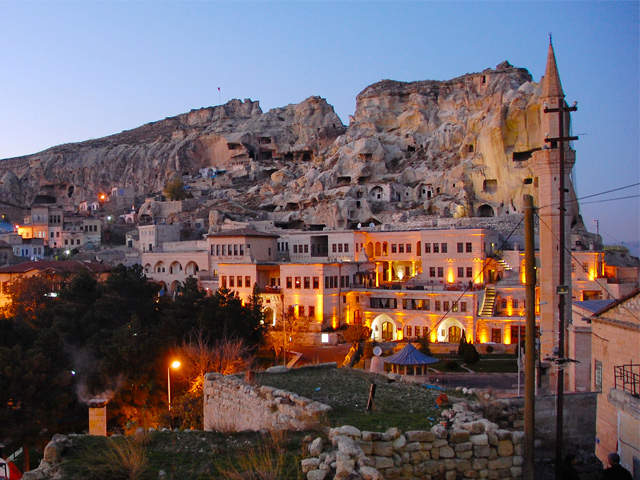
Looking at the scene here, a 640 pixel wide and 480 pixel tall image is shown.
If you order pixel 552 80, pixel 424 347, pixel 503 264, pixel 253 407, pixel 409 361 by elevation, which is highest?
pixel 552 80

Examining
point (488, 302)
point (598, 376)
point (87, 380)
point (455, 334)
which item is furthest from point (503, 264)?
point (87, 380)

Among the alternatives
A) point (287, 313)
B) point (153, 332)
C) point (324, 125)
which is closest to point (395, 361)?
point (153, 332)

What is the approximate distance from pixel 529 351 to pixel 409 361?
18.4 meters

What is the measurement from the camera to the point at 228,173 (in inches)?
3654

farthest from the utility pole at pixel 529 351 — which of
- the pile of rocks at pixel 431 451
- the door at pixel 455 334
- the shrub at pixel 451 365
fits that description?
the door at pixel 455 334

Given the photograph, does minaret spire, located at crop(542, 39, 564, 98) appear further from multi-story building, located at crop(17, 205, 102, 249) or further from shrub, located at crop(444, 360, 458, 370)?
multi-story building, located at crop(17, 205, 102, 249)

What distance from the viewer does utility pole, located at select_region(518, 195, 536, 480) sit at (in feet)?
27.1

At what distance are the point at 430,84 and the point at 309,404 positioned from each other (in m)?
86.2

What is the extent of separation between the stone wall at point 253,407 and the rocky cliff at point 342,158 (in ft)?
99.2

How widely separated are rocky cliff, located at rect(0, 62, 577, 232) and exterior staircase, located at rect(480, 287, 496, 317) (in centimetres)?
802

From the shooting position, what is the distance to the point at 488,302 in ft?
131

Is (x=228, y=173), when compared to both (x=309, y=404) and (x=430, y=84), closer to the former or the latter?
(x=430, y=84)

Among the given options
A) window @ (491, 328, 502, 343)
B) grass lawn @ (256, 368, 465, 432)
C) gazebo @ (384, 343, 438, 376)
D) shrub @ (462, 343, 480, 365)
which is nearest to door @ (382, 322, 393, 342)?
window @ (491, 328, 502, 343)

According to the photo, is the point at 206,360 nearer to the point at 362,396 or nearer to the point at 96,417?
the point at 96,417
